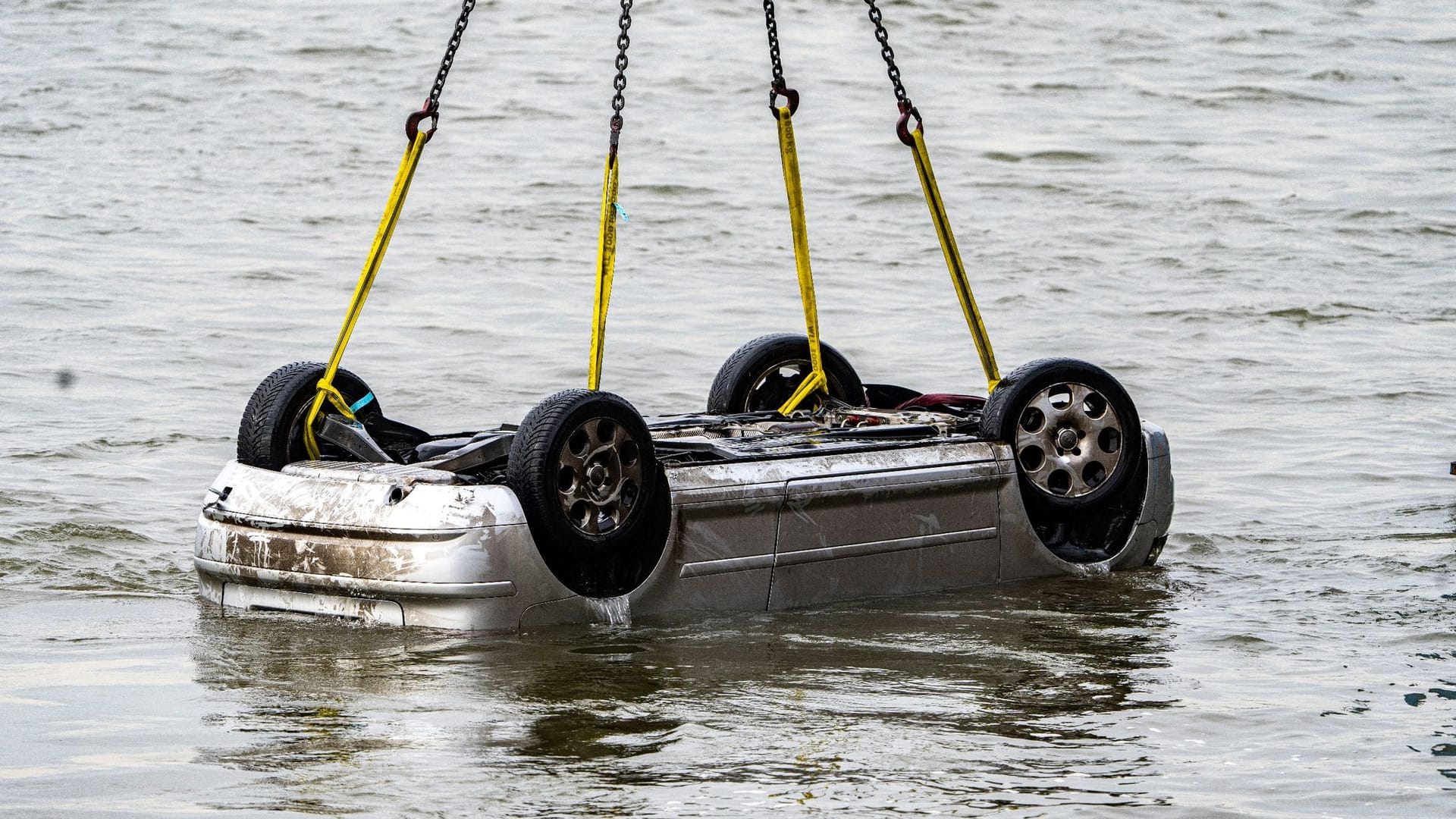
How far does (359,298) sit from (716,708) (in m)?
2.61

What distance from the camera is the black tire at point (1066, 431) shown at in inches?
345

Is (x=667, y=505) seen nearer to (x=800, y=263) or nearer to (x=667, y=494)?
(x=667, y=494)

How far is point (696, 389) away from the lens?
1493 centimetres

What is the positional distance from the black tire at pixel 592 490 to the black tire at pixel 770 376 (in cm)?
205

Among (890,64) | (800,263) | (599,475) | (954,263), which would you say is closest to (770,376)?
(800,263)

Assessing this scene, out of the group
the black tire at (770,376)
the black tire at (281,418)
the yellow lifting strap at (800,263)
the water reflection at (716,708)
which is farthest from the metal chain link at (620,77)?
the water reflection at (716,708)

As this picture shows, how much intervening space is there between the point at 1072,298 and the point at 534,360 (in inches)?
228

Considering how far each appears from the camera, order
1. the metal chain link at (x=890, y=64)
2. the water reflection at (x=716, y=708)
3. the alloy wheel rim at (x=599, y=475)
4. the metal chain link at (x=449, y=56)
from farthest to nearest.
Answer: the metal chain link at (x=890, y=64), the metal chain link at (x=449, y=56), the alloy wheel rim at (x=599, y=475), the water reflection at (x=716, y=708)

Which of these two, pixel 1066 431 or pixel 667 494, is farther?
pixel 1066 431

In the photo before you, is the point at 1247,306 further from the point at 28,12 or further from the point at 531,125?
the point at 28,12

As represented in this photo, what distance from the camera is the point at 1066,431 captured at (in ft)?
29.2

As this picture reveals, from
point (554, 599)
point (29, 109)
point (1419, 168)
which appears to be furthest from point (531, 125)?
point (554, 599)

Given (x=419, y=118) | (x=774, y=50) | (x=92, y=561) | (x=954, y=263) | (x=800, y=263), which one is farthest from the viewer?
(x=92, y=561)

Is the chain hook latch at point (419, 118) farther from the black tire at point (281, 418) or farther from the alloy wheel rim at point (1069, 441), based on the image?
the alloy wheel rim at point (1069, 441)
